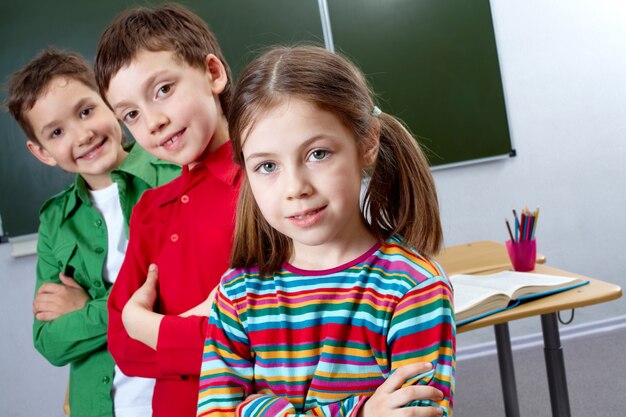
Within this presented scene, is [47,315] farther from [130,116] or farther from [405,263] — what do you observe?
[405,263]

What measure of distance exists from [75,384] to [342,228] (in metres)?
0.97

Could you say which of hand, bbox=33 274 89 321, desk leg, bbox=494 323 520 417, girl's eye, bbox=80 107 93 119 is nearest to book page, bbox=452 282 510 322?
desk leg, bbox=494 323 520 417

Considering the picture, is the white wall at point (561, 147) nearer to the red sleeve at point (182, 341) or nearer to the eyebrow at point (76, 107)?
the eyebrow at point (76, 107)

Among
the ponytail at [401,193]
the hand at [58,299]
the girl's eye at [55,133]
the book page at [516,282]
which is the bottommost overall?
the book page at [516,282]

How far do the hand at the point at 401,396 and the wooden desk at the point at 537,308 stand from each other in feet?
2.17

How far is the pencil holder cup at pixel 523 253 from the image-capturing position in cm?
204

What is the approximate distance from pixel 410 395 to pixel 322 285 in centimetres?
24

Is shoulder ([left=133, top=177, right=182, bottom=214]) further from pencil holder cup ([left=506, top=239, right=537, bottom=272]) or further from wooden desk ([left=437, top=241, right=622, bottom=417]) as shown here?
pencil holder cup ([left=506, top=239, right=537, bottom=272])

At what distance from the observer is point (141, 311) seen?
49.0 inches

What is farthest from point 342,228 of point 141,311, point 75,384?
point 75,384

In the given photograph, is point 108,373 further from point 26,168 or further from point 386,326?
point 26,168

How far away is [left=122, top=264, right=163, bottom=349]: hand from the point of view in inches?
48.3

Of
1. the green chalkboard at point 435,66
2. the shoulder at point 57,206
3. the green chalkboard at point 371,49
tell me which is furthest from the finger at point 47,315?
the green chalkboard at point 435,66

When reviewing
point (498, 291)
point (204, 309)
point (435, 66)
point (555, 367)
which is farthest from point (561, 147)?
point (204, 309)
